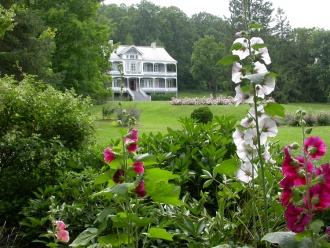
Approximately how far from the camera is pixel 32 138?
422 centimetres

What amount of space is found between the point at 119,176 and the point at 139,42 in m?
68.0

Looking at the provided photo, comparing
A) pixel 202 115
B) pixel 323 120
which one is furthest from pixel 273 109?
pixel 323 120

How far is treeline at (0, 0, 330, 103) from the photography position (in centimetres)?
1825

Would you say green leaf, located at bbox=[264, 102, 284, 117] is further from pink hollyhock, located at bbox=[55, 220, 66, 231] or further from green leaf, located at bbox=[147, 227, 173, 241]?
pink hollyhock, located at bbox=[55, 220, 66, 231]

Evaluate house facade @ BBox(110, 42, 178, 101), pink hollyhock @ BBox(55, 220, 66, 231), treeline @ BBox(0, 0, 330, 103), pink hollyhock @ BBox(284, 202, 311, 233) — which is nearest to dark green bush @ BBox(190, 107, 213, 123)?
treeline @ BBox(0, 0, 330, 103)

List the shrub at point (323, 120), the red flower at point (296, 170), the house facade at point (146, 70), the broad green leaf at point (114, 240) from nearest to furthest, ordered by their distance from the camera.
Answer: the red flower at point (296, 170), the broad green leaf at point (114, 240), the shrub at point (323, 120), the house facade at point (146, 70)

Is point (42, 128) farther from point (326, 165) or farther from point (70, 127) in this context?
point (326, 165)

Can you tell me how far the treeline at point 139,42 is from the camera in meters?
18.2

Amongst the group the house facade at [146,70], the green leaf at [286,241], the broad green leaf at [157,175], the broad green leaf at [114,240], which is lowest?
the broad green leaf at [114,240]

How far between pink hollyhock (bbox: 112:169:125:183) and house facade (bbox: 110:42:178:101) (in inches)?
1894

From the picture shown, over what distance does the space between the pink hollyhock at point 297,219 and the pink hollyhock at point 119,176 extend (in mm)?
599

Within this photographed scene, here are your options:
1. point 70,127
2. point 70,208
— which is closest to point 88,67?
point 70,127

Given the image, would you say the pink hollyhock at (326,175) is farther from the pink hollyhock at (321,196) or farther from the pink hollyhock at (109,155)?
the pink hollyhock at (109,155)

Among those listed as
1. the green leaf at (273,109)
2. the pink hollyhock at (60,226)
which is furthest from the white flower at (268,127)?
the pink hollyhock at (60,226)
